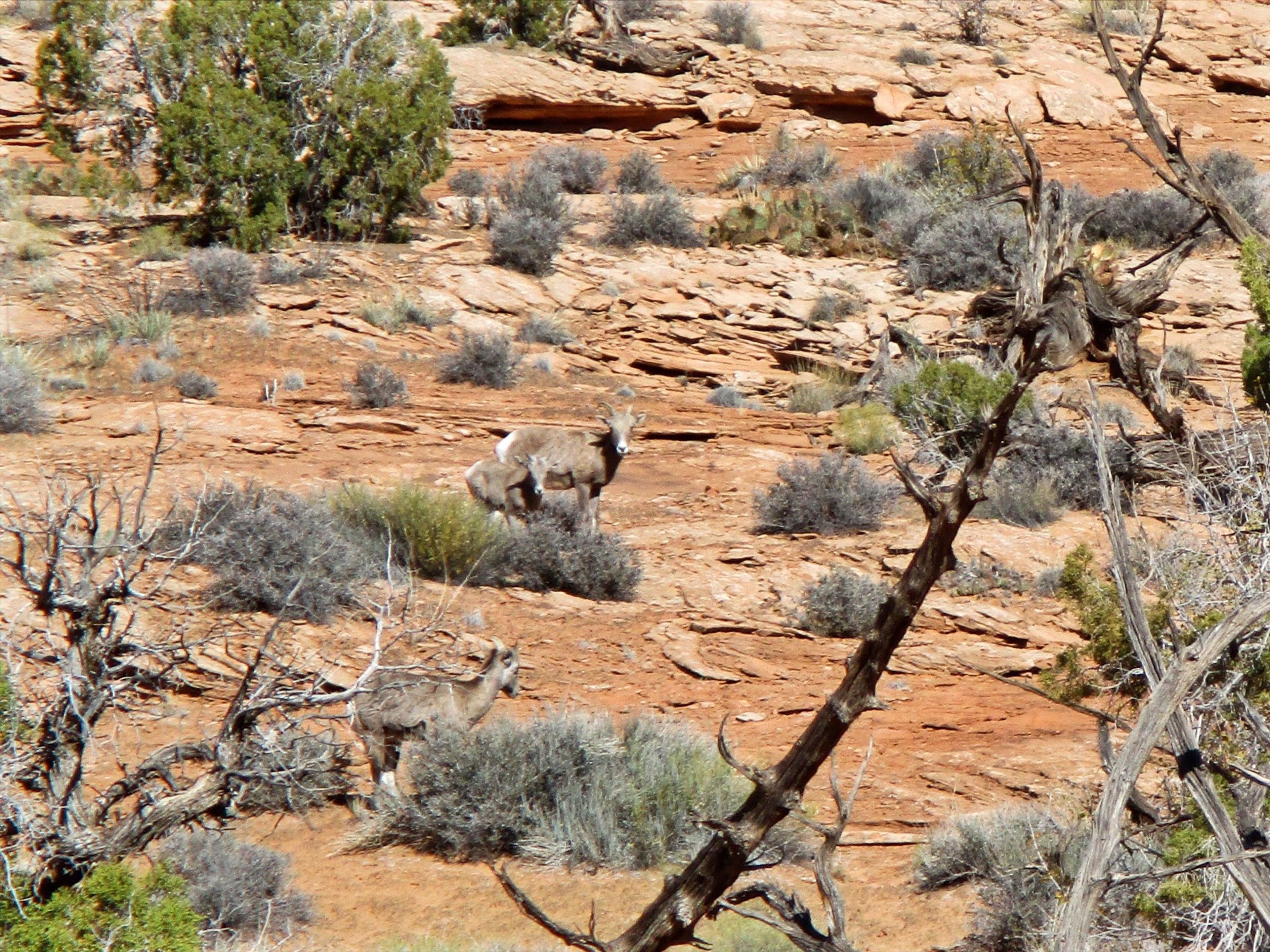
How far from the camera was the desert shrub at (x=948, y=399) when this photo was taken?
43.3 feet

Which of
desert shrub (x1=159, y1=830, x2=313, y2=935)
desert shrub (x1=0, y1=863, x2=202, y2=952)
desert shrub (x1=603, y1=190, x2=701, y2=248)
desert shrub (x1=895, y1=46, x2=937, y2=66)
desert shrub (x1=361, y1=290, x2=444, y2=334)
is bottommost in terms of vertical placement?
desert shrub (x1=361, y1=290, x2=444, y2=334)

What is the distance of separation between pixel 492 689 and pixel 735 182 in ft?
53.0

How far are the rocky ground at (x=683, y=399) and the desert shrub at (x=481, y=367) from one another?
29 cm

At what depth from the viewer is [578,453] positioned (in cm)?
1212

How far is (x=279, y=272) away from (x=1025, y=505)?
30.2 ft

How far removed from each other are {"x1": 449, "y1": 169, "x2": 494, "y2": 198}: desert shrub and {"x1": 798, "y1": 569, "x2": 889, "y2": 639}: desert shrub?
1208cm

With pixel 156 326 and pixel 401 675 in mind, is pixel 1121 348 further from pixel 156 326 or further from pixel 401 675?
pixel 156 326

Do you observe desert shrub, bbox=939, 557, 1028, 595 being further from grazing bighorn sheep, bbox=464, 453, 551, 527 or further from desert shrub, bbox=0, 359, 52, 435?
desert shrub, bbox=0, 359, 52, 435

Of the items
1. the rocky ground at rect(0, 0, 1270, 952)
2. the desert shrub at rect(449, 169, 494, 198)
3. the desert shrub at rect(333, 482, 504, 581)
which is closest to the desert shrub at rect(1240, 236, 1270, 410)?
the rocky ground at rect(0, 0, 1270, 952)

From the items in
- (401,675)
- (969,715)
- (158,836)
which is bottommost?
(969,715)

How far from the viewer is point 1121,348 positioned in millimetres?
9375

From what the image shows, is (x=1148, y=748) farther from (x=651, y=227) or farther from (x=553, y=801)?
(x=651, y=227)

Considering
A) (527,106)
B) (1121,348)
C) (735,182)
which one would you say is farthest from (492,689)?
(527,106)

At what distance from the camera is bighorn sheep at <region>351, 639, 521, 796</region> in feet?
24.7
